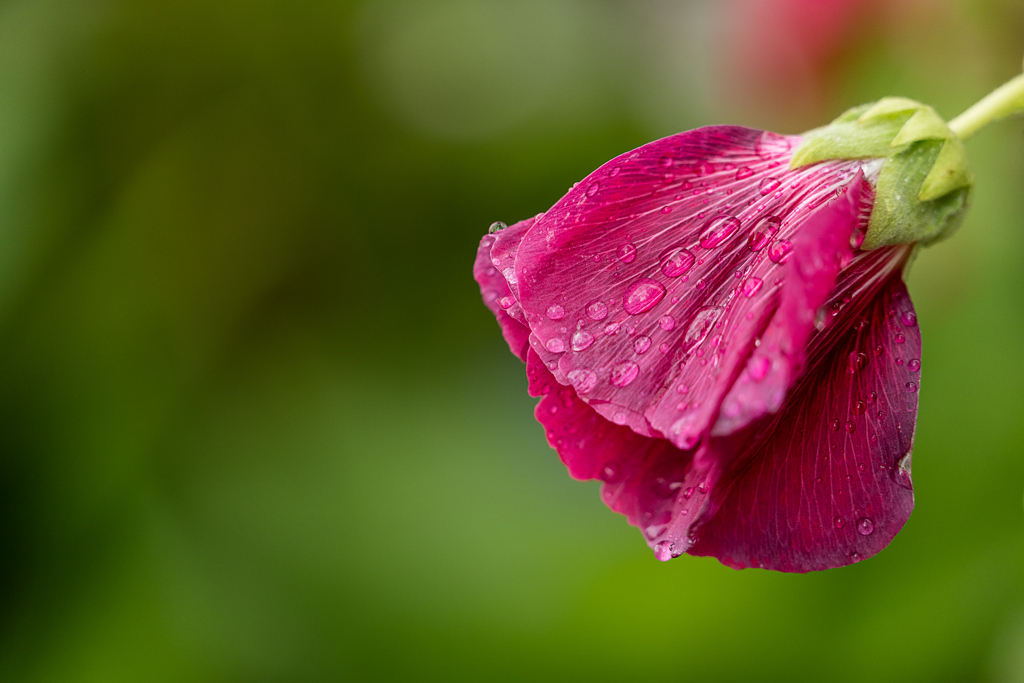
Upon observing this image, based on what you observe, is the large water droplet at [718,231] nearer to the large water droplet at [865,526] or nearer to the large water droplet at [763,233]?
the large water droplet at [763,233]

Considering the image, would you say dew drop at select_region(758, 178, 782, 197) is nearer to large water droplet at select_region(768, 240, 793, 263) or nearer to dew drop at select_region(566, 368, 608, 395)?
large water droplet at select_region(768, 240, 793, 263)

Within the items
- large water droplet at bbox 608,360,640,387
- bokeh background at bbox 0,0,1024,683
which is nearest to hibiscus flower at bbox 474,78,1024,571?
large water droplet at bbox 608,360,640,387

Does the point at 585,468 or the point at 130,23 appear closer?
the point at 585,468

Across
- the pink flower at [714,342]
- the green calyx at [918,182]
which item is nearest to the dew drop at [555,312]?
the pink flower at [714,342]

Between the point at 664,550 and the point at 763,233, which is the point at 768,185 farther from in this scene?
the point at 664,550

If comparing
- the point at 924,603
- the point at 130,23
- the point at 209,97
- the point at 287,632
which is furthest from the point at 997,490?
the point at 130,23

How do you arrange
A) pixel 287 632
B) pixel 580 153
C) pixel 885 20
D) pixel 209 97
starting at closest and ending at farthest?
pixel 287 632, pixel 885 20, pixel 209 97, pixel 580 153

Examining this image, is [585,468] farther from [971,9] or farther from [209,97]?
[209,97]
